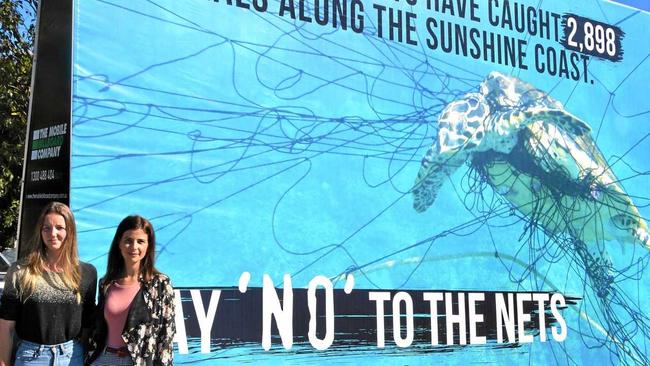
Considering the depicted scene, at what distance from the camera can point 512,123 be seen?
558 centimetres

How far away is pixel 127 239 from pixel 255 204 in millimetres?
1186

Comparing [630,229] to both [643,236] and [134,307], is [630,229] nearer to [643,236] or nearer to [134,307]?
[643,236]

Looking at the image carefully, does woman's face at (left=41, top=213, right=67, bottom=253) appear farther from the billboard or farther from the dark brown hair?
the billboard

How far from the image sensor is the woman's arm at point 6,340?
308 cm

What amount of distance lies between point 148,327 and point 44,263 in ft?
1.54

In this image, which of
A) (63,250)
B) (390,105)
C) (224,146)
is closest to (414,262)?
(390,105)

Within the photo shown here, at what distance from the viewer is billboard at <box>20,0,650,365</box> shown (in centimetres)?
412

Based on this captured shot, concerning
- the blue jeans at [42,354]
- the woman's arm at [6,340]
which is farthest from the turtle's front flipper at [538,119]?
the woman's arm at [6,340]

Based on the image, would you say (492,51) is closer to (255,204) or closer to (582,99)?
(582,99)

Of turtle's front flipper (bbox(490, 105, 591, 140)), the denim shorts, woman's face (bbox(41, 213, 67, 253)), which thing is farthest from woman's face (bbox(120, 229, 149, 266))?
turtle's front flipper (bbox(490, 105, 591, 140))

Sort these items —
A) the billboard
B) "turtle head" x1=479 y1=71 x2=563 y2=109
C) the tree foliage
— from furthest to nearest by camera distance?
the tree foliage
"turtle head" x1=479 y1=71 x2=563 y2=109
the billboard

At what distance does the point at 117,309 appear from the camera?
3221 mm

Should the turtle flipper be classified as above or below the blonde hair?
above

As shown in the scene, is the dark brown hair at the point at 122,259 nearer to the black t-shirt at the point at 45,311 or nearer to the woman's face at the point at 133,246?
the woman's face at the point at 133,246
